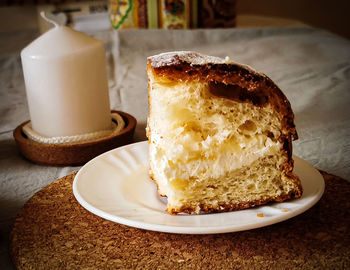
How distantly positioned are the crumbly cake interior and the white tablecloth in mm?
293

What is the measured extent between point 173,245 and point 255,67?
1.38m

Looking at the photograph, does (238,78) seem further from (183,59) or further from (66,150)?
(66,150)

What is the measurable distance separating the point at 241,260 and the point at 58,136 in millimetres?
595

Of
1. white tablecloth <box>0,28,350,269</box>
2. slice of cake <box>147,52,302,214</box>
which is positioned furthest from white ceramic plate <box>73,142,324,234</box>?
white tablecloth <box>0,28,350,269</box>

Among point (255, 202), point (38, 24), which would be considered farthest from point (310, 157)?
point (38, 24)

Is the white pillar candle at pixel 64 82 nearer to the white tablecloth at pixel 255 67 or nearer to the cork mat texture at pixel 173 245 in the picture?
the white tablecloth at pixel 255 67

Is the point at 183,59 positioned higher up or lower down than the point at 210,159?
higher up

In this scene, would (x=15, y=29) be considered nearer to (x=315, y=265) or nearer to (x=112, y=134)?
(x=112, y=134)

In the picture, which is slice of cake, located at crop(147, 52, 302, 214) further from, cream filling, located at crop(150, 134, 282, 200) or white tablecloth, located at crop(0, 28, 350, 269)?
white tablecloth, located at crop(0, 28, 350, 269)

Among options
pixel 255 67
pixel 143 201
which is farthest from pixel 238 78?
pixel 255 67

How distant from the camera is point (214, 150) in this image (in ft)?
2.30

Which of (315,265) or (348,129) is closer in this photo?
(315,265)

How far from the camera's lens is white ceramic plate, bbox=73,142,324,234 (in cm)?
60

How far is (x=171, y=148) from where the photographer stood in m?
0.70
